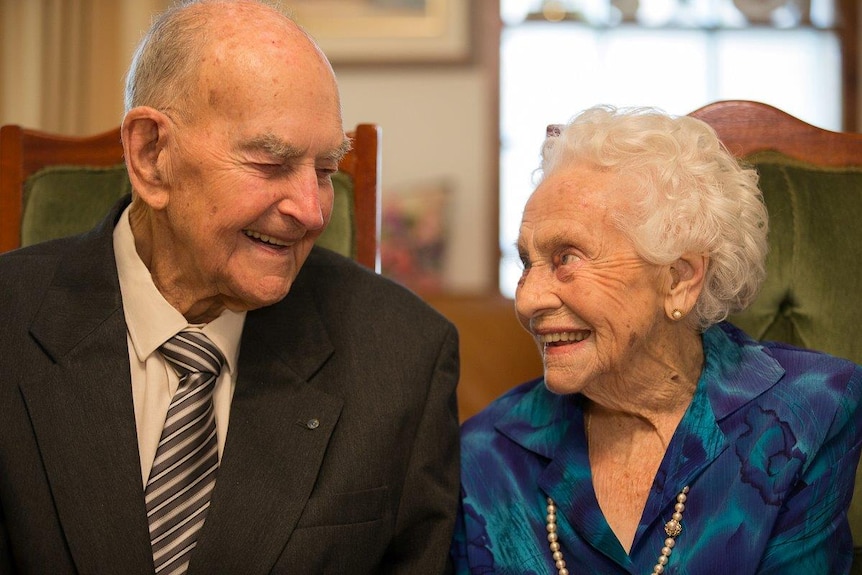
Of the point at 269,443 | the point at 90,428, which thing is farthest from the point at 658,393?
the point at 90,428

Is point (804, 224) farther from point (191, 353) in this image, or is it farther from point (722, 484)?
point (191, 353)

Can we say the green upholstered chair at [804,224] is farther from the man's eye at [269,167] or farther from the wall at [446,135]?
the wall at [446,135]

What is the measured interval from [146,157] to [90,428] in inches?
17.0

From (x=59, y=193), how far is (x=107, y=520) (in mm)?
831

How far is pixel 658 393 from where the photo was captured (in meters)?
1.63

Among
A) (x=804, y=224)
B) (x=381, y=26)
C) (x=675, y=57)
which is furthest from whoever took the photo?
(x=675, y=57)

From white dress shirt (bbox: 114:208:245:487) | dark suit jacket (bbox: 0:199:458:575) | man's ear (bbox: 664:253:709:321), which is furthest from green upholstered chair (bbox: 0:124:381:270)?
man's ear (bbox: 664:253:709:321)

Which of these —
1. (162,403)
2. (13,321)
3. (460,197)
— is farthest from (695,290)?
(460,197)

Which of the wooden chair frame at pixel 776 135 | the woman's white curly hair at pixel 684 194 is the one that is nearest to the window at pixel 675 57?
the wooden chair frame at pixel 776 135

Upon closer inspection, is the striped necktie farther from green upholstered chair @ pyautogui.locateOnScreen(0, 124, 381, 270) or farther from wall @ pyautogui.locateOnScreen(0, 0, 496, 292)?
wall @ pyautogui.locateOnScreen(0, 0, 496, 292)

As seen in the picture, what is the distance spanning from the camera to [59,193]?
A: 1.98 metres

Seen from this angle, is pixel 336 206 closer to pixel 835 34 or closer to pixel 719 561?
pixel 719 561

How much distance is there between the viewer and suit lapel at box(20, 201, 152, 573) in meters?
1.40

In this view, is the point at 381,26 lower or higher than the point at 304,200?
higher
